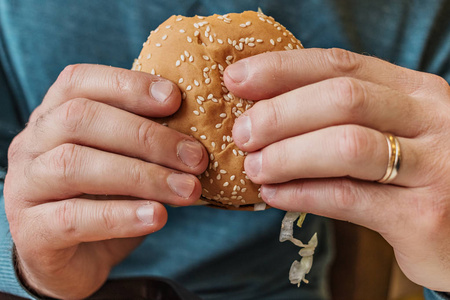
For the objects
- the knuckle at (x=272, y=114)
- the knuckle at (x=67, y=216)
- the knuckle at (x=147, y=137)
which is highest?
the knuckle at (x=272, y=114)

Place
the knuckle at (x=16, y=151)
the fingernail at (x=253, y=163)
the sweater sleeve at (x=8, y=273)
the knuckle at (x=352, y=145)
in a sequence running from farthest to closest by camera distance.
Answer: the sweater sleeve at (x=8, y=273)
the knuckle at (x=16, y=151)
the fingernail at (x=253, y=163)
the knuckle at (x=352, y=145)

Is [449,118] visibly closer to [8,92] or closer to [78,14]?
[78,14]

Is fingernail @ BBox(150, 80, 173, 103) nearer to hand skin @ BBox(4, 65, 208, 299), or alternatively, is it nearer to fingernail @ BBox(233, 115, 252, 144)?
hand skin @ BBox(4, 65, 208, 299)

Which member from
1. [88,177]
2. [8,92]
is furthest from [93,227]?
[8,92]

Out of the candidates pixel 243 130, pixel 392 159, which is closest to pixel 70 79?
pixel 243 130

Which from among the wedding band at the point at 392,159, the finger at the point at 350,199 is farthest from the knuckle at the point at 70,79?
the wedding band at the point at 392,159

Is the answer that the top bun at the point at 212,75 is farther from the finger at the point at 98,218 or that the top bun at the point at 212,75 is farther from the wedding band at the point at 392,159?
the wedding band at the point at 392,159

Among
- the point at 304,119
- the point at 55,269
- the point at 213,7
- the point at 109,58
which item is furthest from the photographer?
the point at 109,58
